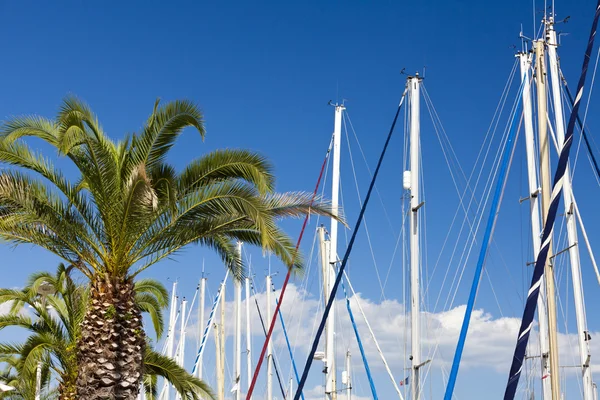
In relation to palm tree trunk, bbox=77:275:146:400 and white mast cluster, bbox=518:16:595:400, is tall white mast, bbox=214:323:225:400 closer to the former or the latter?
white mast cluster, bbox=518:16:595:400

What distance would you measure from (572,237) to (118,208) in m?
11.2

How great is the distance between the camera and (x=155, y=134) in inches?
612

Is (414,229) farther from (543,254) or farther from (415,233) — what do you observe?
(543,254)

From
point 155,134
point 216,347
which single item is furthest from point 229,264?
point 216,347

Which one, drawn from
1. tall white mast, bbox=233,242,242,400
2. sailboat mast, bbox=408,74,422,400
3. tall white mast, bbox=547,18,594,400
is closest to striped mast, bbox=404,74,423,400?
sailboat mast, bbox=408,74,422,400

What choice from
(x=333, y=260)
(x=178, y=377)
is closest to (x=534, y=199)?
(x=333, y=260)

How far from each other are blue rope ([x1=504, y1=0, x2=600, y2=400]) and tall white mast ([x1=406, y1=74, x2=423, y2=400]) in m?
4.93

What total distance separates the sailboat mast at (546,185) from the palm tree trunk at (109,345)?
7657 millimetres

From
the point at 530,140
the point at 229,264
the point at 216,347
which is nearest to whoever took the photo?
the point at 229,264

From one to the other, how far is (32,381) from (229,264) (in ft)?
23.1

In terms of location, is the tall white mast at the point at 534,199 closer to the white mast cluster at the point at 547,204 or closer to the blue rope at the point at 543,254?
the white mast cluster at the point at 547,204

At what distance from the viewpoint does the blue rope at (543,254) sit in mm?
11258

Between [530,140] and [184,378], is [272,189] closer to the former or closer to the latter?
[184,378]

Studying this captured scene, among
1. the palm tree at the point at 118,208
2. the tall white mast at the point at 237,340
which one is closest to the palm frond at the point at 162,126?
the palm tree at the point at 118,208
